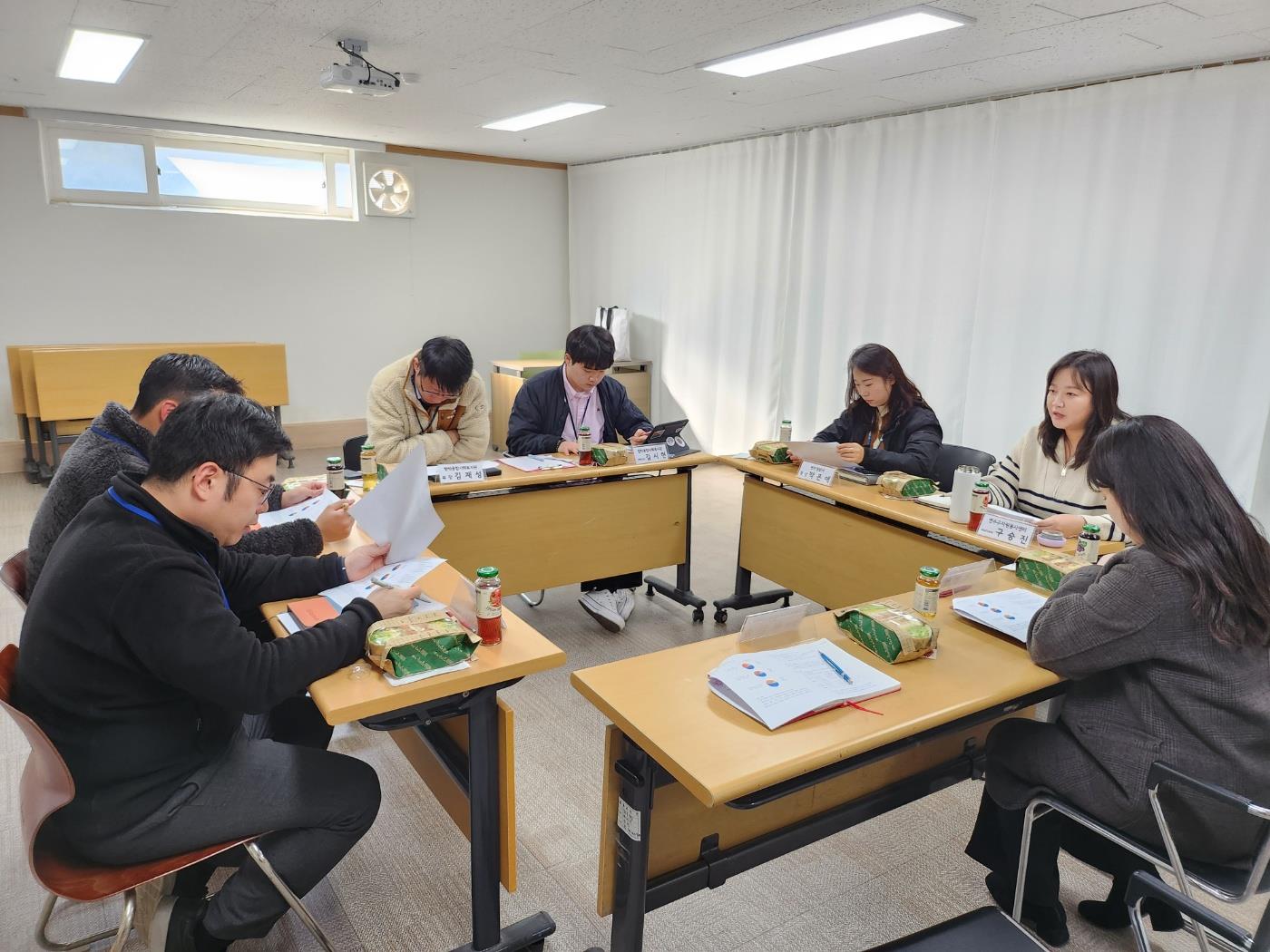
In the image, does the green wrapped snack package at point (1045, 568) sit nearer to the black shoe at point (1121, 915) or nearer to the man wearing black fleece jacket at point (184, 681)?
the black shoe at point (1121, 915)

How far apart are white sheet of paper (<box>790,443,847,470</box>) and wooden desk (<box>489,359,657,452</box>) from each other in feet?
11.9

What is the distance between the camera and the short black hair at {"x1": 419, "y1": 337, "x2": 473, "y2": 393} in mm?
2996

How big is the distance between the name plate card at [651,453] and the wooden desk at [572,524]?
0.12 ft

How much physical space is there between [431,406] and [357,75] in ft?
→ 5.32

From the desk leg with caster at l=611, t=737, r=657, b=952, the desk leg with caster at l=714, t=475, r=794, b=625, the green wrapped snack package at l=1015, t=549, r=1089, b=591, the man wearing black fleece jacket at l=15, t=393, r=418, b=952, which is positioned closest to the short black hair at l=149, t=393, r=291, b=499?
the man wearing black fleece jacket at l=15, t=393, r=418, b=952

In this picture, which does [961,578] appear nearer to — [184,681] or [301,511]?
[184,681]

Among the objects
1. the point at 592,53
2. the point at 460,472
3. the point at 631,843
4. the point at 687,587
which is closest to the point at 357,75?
the point at 592,53

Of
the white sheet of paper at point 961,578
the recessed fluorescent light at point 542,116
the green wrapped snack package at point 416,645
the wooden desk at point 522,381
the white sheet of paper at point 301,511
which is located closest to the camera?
the green wrapped snack package at point 416,645

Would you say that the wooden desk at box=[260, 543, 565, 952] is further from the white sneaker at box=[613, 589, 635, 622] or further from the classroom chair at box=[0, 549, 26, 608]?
the white sneaker at box=[613, 589, 635, 622]

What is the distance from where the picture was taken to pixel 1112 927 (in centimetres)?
183

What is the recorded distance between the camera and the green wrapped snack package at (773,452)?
10.8 feet

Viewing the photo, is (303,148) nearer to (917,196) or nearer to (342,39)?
(342,39)

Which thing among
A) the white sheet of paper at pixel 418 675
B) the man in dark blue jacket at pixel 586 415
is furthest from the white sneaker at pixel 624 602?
the white sheet of paper at pixel 418 675

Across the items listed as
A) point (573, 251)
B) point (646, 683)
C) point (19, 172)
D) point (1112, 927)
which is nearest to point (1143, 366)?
point (1112, 927)
